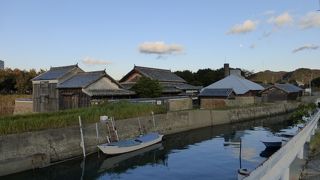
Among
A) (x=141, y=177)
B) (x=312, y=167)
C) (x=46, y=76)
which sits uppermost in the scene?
(x=46, y=76)

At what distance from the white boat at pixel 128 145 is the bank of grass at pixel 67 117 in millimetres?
3067

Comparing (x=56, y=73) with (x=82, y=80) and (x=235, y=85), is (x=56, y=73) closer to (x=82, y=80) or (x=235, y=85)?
(x=82, y=80)

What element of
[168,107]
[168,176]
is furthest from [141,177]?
[168,107]

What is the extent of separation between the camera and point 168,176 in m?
19.6

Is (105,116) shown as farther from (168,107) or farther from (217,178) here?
(168,107)

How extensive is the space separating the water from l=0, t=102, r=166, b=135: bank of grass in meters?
2.85

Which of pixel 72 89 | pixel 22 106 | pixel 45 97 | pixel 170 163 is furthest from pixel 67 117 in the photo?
pixel 22 106

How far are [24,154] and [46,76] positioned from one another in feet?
80.8

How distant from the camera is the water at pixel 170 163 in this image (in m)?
19.7

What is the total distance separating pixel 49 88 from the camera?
41.6m

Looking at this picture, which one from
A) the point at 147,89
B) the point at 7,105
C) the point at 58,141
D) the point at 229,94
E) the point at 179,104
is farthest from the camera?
the point at 229,94

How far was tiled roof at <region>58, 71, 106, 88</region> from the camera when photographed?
37938mm

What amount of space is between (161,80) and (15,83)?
26.0m

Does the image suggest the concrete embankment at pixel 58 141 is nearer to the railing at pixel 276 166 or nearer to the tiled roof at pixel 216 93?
the tiled roof at pixel 216 93
